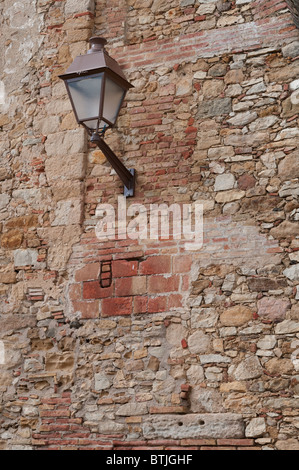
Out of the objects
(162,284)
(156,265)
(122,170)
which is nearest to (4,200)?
(122,170)

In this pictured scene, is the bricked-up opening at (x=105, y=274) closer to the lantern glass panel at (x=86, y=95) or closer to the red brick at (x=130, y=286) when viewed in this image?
the red brick at (x=130, y=286)

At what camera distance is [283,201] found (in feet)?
15.8

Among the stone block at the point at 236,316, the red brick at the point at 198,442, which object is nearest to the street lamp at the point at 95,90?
the stone block at the point at 236,316

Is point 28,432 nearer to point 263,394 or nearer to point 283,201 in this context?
point 263,394

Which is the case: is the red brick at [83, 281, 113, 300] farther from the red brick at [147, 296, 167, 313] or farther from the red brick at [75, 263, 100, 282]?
the red brick at [147, 296, 167, 313]

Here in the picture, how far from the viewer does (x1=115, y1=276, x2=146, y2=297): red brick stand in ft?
16.6

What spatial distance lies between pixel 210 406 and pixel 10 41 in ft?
11.1

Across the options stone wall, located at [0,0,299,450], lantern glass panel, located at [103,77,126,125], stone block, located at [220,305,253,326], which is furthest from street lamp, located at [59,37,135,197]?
stone block, located at [220,305,253,326]

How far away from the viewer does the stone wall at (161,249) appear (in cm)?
468

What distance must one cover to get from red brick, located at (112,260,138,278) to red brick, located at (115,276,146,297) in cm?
4

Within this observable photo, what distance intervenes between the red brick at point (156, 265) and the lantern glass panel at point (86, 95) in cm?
108

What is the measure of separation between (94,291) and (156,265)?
0.50 meters
